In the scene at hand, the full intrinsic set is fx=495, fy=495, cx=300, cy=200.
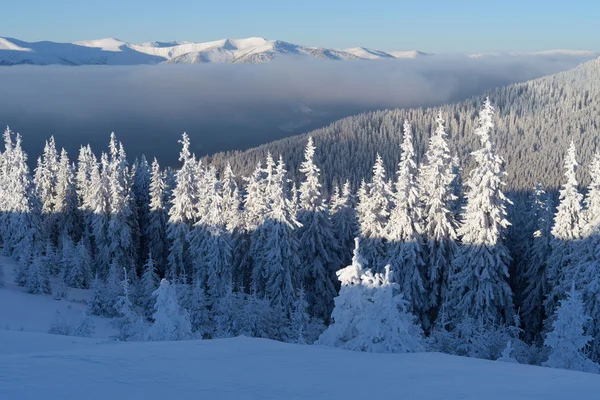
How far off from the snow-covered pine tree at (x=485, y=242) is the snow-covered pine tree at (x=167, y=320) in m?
17.7

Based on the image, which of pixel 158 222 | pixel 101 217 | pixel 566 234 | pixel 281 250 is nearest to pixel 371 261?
pixel 281 250

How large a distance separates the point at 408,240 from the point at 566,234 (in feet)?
32.6

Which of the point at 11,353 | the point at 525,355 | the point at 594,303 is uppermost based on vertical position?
the point at 11,353

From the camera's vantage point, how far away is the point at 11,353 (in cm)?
1155

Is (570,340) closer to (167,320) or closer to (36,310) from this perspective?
(167,320)

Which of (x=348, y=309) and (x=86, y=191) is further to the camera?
(x=86, y=191)

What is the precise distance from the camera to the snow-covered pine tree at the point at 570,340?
1912 centimetres

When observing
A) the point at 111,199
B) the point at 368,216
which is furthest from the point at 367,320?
the point at 111,199

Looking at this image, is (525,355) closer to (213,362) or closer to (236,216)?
(213,362)

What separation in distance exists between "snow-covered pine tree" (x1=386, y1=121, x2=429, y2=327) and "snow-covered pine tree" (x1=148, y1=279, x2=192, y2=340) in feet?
56.7

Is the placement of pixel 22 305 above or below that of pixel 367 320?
below

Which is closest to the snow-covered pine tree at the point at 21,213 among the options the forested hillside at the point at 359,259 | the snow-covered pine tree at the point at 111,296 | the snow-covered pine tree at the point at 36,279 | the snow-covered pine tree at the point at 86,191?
the forested hillside at the point at 359,259

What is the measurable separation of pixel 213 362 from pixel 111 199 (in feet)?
152

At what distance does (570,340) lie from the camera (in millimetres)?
19422
